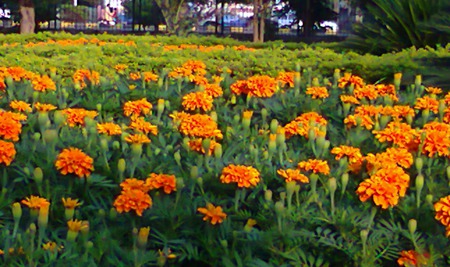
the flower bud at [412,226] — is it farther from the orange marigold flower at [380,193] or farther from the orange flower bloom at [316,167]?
the orange flower bloom at [316,167]

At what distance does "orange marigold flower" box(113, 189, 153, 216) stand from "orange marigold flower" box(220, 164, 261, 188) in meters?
0.25

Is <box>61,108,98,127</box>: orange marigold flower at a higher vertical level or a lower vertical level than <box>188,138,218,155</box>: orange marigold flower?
higher

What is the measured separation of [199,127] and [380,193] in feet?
2.70

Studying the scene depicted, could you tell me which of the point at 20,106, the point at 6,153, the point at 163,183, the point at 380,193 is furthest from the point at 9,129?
the point at 380,193

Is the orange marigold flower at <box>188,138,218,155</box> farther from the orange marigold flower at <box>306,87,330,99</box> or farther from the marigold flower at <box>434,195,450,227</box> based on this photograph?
the orange marigold flower at <box>306,87,330,99</box>

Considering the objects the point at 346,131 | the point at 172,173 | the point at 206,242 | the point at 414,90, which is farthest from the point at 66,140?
the point at 414,90

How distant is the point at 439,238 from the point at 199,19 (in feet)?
56.4

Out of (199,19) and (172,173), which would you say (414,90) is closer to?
(172,173)

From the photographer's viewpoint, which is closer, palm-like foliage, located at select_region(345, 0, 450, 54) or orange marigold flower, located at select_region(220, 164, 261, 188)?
orange marigold flower, located at select_region(220, 164, 261, 188)

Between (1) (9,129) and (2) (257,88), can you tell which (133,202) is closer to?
(1) (9,129)

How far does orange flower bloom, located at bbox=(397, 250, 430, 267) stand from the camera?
1983mm

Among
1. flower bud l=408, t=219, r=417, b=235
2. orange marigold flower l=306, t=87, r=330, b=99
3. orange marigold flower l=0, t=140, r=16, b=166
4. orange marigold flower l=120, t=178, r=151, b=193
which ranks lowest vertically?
flower bud l=408, t=219, r=417, b=235

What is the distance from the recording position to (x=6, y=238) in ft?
6.70

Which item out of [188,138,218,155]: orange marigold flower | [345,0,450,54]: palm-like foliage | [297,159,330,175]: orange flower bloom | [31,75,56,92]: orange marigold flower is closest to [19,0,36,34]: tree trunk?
[345,0,450,54]: palm-like foliage
